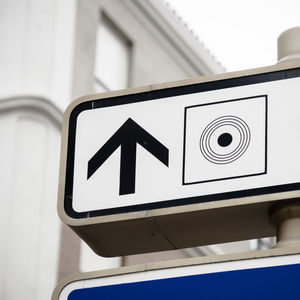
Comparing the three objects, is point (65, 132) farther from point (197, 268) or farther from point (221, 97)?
point (197, 268)

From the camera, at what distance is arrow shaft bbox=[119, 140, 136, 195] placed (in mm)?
3274

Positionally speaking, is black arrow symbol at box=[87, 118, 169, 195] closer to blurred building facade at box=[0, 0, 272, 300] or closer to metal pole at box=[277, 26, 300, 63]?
metal pole at box=[277, 26, 300, 63]

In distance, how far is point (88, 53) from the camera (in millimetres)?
16578

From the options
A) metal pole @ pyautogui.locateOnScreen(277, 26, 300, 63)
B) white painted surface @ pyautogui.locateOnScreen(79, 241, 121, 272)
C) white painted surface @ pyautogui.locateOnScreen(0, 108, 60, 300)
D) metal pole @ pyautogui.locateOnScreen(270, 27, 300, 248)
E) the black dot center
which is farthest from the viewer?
white painted surface @ pyautogui.locateOnScreen(79, 241, 121, 272)

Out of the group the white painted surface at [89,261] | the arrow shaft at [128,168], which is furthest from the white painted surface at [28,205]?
the arrow shaft at [128,168]

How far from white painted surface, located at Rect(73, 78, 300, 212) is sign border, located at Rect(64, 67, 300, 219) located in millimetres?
13

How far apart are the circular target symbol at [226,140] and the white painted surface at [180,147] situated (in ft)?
0.05

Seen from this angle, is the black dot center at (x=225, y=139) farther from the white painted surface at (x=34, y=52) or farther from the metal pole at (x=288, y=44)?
the white painted surface at (x=34, y=52)

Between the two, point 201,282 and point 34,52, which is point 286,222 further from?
point 34,52

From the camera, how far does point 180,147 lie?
3277mm

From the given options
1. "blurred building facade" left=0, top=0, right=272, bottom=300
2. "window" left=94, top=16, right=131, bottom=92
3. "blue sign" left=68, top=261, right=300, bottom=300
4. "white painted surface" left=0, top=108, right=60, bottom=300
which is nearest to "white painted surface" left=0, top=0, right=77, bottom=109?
"blurred building facade" left=0, top=0, right=272, bottom=300

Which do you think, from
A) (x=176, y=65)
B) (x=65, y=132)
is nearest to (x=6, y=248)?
(x=176, y=65)

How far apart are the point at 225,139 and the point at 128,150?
0.30 metres

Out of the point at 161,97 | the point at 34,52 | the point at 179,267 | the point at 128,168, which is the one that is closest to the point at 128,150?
the point at 128,168
